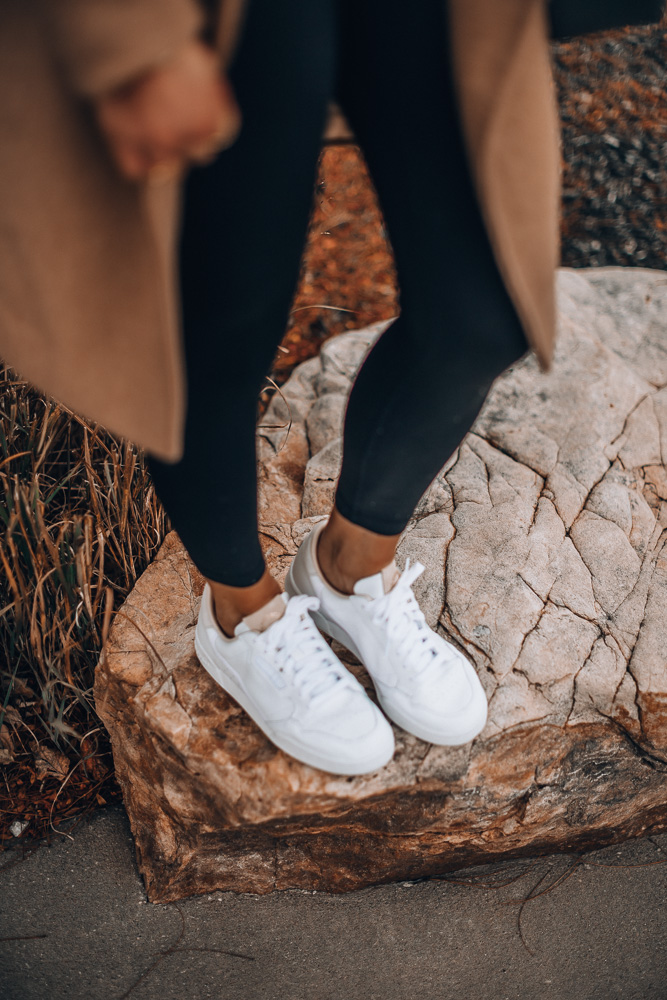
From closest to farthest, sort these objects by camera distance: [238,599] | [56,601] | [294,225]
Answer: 1. [294,225]
2. [238,599]
3. [56,601]

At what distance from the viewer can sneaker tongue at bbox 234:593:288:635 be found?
114 cm

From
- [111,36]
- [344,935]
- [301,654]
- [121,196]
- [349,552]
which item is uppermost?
[111,36]

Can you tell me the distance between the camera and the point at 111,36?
1.71 ft

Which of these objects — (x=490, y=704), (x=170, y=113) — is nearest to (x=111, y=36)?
(x=170, y=113)

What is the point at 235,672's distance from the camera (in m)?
1.18

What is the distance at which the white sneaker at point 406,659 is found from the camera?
1166mm

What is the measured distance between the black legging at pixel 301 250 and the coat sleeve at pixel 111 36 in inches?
6.3

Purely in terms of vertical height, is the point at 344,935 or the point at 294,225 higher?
the point at 294,225

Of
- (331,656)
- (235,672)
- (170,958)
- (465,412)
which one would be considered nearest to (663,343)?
(465,412)

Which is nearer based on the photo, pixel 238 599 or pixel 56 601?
pixel 238 599

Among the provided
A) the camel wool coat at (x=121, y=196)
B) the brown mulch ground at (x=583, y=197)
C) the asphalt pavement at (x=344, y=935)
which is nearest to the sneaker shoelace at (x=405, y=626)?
the camel wool coat at (x=121, y=196)

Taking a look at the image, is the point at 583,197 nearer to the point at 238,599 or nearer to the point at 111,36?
the point at 238,599

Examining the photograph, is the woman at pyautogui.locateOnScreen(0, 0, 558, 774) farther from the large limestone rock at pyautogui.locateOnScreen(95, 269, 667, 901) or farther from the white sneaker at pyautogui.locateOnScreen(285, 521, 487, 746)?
the large limestone rock at pyautogui.locateOnScreen(95, 269, 667, 901)

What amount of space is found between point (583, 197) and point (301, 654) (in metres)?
2.93
